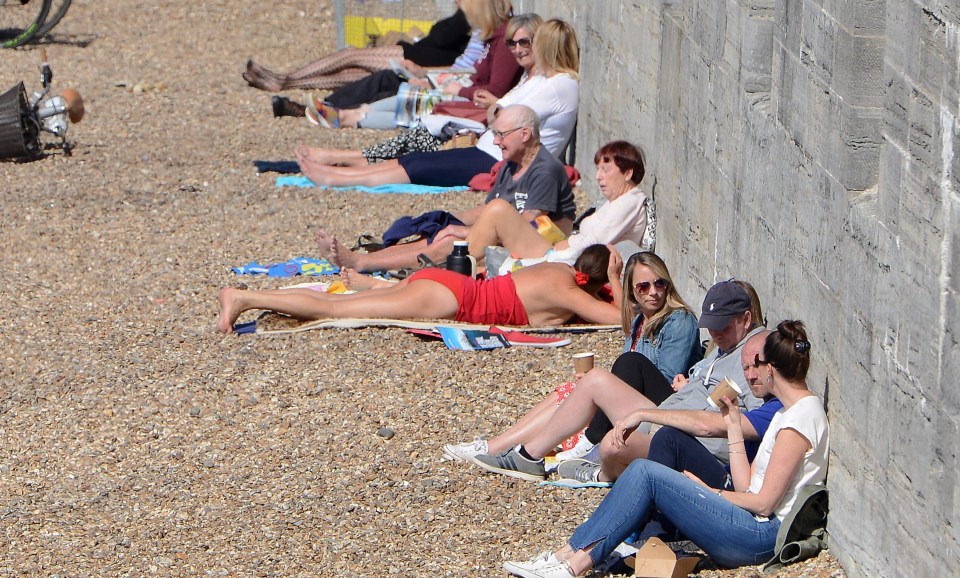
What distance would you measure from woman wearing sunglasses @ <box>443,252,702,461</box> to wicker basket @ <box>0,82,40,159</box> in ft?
21.0

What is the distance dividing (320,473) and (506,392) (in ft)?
3.81

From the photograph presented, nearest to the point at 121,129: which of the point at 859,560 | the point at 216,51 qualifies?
the point at 216,51

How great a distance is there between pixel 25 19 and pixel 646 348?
40.4ft

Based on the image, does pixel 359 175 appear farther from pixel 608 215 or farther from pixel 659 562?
pixel 659 562

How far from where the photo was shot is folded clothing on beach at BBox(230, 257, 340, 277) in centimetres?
843

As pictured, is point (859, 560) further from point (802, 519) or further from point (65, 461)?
point (65, 461)

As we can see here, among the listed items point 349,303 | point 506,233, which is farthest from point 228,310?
point 506,233

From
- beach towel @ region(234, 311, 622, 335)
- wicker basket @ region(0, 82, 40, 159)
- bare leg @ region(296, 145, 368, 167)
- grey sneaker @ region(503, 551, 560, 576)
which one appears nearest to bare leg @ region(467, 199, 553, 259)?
beach towel @ region(234, 311, 622, 335)

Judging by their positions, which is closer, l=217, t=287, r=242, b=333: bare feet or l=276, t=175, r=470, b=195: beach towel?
l=217, t=287, r=242, b=333: bare feet

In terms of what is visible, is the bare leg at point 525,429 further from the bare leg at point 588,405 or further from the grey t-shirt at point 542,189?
the grey t-shirt at point 542,189

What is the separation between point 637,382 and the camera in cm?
566

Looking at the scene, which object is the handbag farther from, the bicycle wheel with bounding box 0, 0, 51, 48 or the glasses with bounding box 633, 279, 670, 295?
the bicycle wheel with bounding box 0, 0, 51, 48

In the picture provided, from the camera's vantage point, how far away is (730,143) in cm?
625

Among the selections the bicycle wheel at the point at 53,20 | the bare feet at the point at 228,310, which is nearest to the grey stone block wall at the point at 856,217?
the bare feet at the point at 228,310
